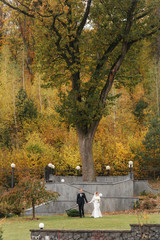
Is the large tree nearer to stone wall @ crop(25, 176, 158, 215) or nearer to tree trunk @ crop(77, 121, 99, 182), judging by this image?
tree trunk @ crop(77, 121, 99, 182)

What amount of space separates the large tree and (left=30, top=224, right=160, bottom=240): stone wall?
495 inches

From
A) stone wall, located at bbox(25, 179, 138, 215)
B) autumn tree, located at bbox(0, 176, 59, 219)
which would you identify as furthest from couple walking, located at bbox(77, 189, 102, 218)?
stone wall, located at bbox(25, 179, 138, 215)

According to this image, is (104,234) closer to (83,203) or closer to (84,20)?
(83,203)

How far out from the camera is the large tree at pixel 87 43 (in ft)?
77.7

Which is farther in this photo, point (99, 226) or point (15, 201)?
point (15, 201)

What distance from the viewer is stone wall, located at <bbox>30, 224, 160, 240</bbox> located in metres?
11.8

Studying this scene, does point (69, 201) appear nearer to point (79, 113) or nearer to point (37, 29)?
point (79, 113)

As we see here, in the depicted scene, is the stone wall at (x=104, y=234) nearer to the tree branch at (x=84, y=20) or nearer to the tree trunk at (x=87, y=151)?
the tree trunk at (x=87, y=151)

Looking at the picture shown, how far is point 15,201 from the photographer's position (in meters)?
19.0

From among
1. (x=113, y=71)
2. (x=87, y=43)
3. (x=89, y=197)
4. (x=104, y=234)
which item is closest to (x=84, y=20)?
(x=87, y=43)

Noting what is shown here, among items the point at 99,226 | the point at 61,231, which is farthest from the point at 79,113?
the point at 61,231

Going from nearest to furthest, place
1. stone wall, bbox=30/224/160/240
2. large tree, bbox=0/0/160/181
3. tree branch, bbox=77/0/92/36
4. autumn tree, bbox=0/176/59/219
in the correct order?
stone wall, bbox=30/224/160/240 → autumn tree, bbox=0/176/59/219 → large tree, bbox=0/0/160/181 → tree branch, bbox=77/0/92/36

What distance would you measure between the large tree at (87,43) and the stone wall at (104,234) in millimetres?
12569

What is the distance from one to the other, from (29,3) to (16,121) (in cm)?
2457
